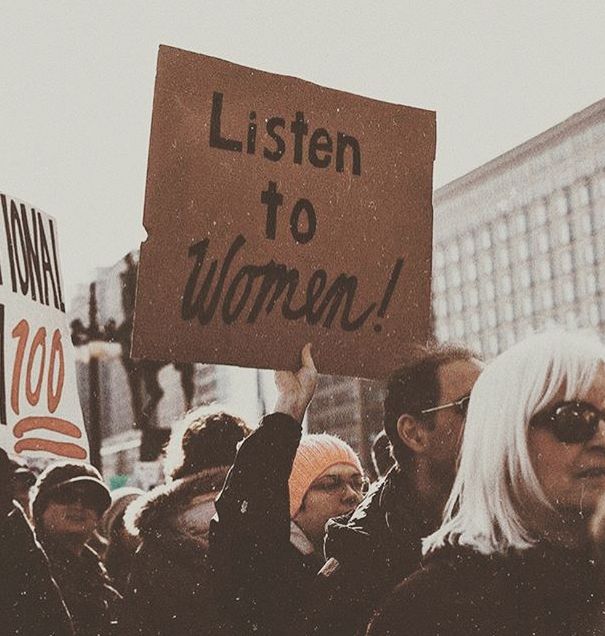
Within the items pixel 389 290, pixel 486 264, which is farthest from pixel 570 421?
pixel 486 264

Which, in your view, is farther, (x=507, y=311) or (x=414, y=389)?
(x=507, y=311)

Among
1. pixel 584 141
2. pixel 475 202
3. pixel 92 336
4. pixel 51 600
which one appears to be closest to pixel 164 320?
pixel 51 600

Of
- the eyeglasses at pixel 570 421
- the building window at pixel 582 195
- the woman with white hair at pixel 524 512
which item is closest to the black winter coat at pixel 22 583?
the woman with white hair at pixel 524 512

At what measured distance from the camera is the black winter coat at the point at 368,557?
1.83m

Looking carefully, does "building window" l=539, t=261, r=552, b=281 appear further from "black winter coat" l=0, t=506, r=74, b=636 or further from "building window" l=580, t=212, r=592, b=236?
"black winter coat" l=0, t=506, r=74, b=636

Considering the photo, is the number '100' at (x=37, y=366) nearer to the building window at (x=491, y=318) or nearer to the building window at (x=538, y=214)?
the building window at (x=538, y=214)

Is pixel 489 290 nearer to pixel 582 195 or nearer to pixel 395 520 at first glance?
pixel 582 195

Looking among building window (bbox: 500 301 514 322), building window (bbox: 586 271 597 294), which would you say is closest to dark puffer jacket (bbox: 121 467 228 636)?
building window (bbox: 586 271 597 294)

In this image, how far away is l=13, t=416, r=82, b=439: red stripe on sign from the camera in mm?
3355

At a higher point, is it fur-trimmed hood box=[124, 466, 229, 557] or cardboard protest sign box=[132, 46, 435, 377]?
cardboard protest sign box=[132, 46, 435, 377]

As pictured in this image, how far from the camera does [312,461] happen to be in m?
2.76

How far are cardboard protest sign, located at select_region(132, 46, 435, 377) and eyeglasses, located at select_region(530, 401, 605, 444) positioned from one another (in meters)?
0.77

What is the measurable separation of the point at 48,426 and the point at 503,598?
93.4 inches

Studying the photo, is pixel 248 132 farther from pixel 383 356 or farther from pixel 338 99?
pixel 383 356
